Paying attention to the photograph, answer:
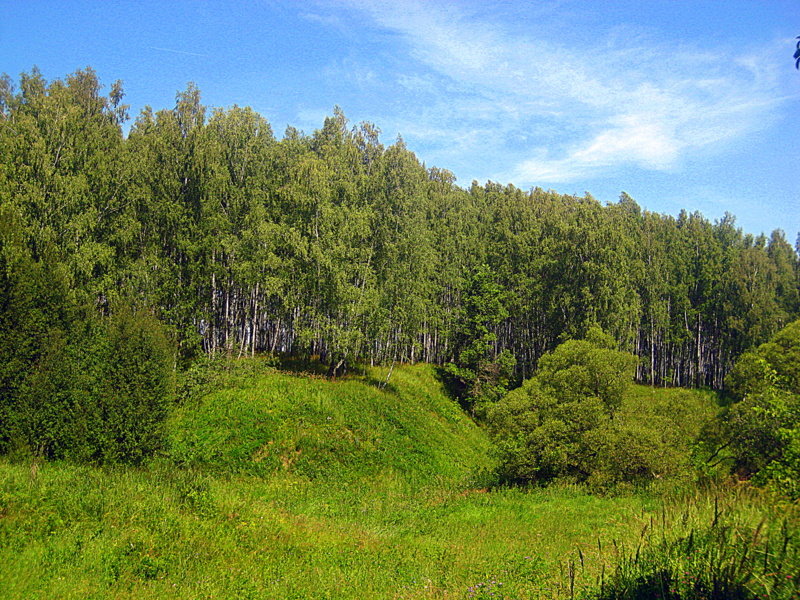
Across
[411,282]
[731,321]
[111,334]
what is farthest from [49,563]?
[731,321]

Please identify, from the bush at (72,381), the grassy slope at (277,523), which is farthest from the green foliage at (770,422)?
the bush at (72,381)

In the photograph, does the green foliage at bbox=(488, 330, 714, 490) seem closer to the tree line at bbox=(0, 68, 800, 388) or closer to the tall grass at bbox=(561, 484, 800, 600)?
the tree line at bbox=(0, 68, 800, 388)

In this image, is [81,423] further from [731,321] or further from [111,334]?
[731,321]

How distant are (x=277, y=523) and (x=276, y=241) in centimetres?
2660

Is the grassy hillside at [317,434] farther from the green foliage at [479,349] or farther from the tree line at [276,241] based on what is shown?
the green foliage at [479,349]

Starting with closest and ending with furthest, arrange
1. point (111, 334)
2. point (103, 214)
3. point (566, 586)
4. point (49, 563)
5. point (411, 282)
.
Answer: point (566, 586) < point (49, 563) < point (111, 334) < point (103, 214) < point (411, 282)

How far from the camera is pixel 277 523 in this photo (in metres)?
17.0

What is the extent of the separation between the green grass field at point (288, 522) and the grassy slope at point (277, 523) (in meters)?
0.06

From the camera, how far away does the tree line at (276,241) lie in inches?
1387

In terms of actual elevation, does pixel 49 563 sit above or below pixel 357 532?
above

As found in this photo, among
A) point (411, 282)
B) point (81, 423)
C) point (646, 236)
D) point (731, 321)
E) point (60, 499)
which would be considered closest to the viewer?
point (60, 499)

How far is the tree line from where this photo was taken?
35.2m

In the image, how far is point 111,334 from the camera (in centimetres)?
2238

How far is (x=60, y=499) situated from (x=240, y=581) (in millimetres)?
6547
